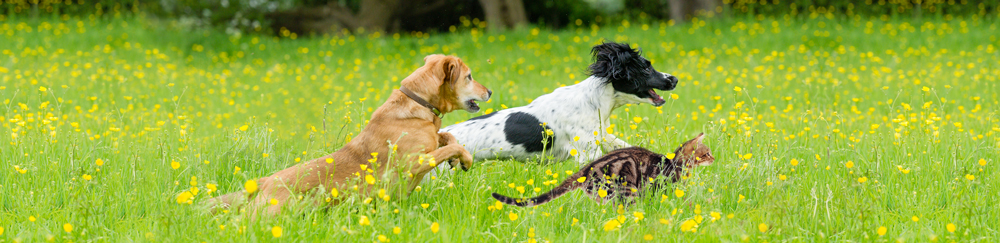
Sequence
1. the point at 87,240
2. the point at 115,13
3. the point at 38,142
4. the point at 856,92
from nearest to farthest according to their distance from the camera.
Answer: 1. the point at 87,240
2. the point at 38,142
3. the point at 856,92
4. the point at 115,13

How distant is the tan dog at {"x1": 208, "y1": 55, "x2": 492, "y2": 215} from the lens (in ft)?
11.6

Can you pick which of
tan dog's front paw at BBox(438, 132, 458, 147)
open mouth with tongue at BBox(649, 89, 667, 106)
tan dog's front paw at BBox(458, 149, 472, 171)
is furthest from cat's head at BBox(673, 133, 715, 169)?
tan dog's front paw at BBox(438, 132, 458, 147)

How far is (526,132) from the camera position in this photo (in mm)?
4934

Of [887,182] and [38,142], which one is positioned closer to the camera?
[887,182]

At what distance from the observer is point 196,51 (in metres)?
14.6

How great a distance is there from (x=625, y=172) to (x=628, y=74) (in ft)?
3.86

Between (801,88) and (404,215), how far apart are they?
20.9 feet

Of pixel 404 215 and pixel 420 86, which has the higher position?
pixel 420 86

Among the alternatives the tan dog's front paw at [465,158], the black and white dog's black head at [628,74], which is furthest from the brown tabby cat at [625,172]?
the black and white dog's black head at [628,74]

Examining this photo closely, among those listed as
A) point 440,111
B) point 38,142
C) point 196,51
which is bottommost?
point 196,51

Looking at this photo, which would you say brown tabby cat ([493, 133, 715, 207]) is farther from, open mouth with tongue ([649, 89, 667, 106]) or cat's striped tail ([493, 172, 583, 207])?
open mouth with tongue ([649, 89, 667, 106])

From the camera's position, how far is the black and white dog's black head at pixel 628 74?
488cm

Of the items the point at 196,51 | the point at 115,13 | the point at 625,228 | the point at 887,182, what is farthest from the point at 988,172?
the point at 115,13

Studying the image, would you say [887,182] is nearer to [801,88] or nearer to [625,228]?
[625,228]
